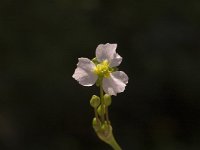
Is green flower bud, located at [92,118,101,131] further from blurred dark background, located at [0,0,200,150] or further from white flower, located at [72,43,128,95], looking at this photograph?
blurred dark background, located at [0,0,200,150]

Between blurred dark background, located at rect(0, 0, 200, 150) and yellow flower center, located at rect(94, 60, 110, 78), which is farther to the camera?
blurred dark background, located at rect(0, 0, 200, 150)

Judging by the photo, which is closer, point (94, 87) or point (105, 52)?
point (105, 52)

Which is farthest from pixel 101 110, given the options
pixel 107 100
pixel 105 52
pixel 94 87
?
pixel 94 87

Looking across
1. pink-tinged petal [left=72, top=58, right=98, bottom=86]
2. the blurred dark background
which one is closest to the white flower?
pink-tinged petal [left=72, top=58, right=98, bottom=86]

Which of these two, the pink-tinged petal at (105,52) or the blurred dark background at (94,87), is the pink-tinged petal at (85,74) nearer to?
the pink-tinged petal at (105,52)

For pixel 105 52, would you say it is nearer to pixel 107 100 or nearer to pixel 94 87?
pixel 107 100

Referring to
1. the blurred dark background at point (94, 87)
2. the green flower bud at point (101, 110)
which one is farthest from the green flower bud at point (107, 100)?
the blurred dark background at point (94, 87)
